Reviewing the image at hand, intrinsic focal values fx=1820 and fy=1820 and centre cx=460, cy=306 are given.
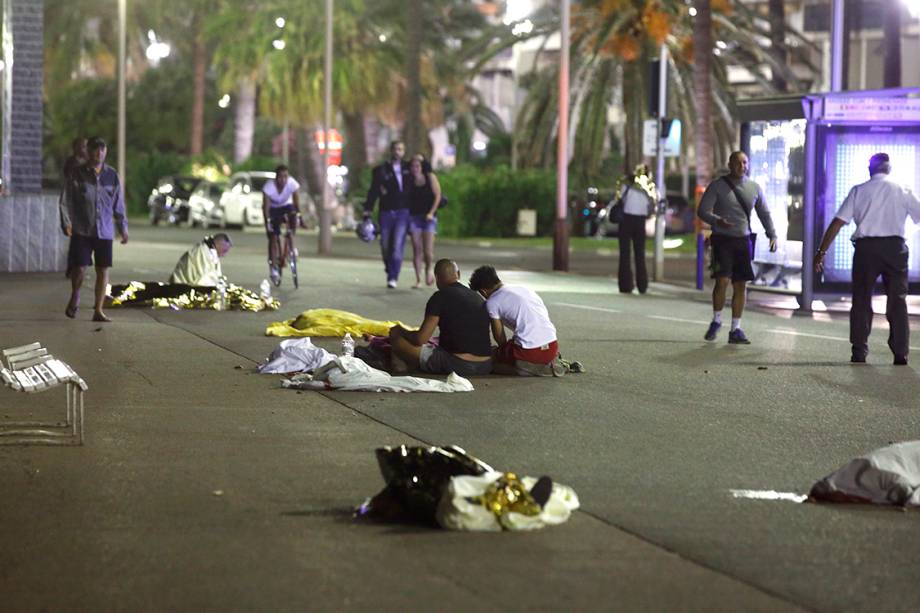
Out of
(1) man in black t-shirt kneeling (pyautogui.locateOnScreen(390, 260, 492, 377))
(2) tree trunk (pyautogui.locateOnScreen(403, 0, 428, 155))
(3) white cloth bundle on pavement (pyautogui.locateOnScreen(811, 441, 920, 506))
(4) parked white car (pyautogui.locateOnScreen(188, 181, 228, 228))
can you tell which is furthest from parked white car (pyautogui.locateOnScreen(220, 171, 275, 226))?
(3) white cloth bundle on pavement (pyautogui.locateOnScreen(811, 441, 920, 506))

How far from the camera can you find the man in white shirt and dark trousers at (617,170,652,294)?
25984 mm

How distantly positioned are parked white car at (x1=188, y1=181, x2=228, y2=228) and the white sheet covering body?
3393 cm

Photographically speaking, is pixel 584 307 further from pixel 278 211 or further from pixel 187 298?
pixel 278 211

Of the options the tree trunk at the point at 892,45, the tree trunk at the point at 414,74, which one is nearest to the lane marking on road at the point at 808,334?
the tree trunk at the point at 892,45

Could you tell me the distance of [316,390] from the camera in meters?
13.7

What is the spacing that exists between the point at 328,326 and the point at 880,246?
536cm

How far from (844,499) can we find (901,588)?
76.5 inches

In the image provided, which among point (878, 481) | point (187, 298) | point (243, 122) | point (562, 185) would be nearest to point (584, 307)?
point (187, 298)

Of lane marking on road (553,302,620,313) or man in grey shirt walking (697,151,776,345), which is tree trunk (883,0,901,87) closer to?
lane marking on road (553,302,620,313)

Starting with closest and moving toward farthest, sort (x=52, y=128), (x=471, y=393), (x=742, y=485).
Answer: (x=742, y=485), (x=471, y=393), (x=52, y=128)

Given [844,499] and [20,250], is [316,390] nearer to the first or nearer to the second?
[844,499]

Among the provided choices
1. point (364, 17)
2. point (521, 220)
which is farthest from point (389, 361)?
point (364, 17)

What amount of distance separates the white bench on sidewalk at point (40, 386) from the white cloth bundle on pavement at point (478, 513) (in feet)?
10.3

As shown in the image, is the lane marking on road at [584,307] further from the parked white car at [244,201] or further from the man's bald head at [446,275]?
the parked white car at [244,201]
